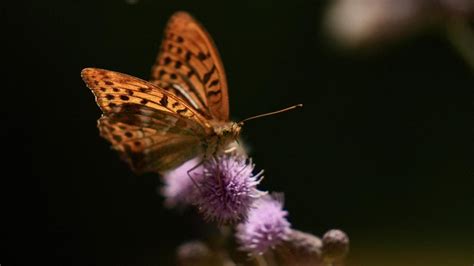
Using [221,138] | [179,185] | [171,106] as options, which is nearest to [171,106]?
[171,106]

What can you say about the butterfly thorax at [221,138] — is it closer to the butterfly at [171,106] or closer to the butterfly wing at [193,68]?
the butterfly at [171,106]

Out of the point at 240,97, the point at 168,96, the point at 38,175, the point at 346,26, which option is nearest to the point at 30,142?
the point at 38,175

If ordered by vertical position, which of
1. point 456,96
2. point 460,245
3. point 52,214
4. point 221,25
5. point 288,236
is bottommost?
point 288,236

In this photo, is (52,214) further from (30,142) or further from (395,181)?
(395,181)

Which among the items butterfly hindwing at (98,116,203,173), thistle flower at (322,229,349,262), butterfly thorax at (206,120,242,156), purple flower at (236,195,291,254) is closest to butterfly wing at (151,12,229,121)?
butterfly thorax at (206,120,242,156)

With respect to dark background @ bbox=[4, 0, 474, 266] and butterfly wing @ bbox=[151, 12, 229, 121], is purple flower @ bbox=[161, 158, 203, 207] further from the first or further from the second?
dark background @ bbox=[4, 0, 474, 266]

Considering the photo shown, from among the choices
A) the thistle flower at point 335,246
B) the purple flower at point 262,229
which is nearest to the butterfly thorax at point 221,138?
the purple flower at point 262,229
